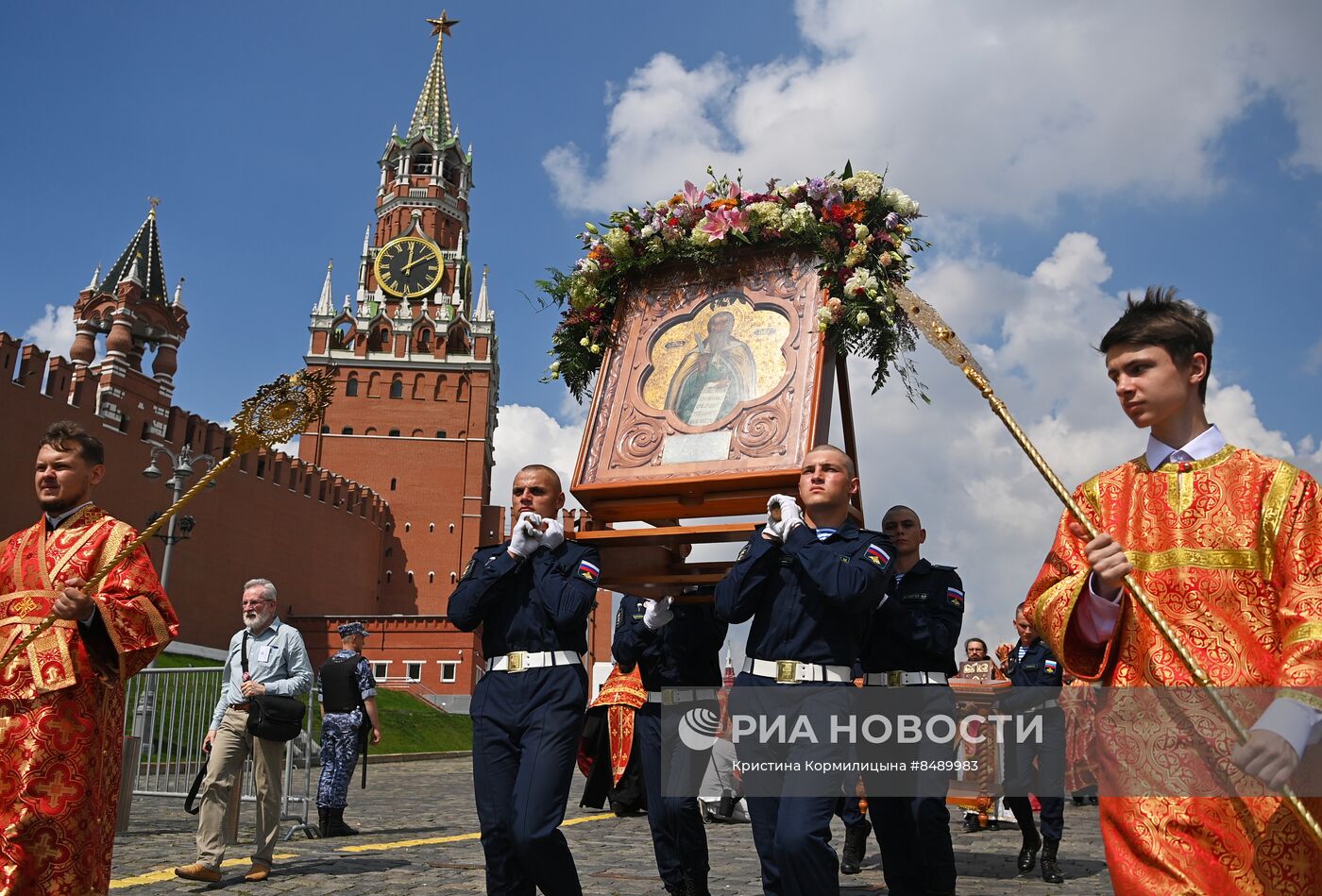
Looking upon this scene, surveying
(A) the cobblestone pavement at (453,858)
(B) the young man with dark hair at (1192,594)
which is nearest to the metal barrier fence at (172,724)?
(A) the cobblestone pavement at (453,858)

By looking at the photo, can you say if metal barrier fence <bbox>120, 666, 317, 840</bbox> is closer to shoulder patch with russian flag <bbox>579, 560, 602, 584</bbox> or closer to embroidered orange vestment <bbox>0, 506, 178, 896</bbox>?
embroidered orange vestment <bbox>0, 506, 178, 896</bbox>

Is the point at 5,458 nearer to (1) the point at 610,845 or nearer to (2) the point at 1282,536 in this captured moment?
(1) the point at 610,845

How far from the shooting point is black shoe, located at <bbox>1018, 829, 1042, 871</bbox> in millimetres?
7539

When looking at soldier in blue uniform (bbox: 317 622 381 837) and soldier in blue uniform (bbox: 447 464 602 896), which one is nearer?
soldier in blue uniform (bbox: 447 464 602 896)

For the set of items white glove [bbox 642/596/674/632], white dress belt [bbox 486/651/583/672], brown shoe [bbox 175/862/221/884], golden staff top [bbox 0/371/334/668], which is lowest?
brown shoe [bbox 175/862/221/884]

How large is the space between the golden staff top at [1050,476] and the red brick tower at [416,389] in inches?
2219

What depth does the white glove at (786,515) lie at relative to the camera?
14.3 feet

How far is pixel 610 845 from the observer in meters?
8.68

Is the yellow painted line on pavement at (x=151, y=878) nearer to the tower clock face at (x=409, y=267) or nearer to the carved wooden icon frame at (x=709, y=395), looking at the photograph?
the carved wooden icon frame at (x=709, y=395)

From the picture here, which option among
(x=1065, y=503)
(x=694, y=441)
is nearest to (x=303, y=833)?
(x=694, y=441)

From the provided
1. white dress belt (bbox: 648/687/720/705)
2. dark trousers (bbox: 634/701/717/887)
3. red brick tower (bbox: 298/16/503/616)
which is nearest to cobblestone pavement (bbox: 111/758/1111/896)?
dark trousers (bbox: 634/701/717/887)

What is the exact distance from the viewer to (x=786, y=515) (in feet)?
14.4

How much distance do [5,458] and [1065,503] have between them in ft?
119

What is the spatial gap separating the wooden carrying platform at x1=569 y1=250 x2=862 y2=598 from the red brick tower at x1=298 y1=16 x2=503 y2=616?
54473mm
